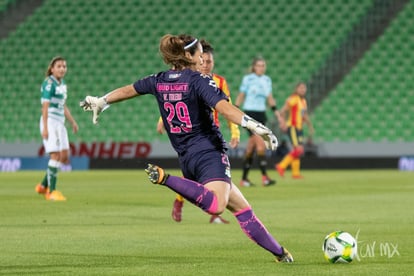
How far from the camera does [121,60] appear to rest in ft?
96.5

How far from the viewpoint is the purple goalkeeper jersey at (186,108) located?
7.58 m

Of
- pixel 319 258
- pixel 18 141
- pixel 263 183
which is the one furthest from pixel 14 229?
pixel 18 141

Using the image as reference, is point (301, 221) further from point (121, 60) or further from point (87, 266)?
point (121, 60)

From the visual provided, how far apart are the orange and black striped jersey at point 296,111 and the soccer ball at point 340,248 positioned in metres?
14.1

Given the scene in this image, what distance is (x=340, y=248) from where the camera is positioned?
308 inches

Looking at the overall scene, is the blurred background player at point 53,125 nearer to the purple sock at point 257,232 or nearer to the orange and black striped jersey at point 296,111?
the purple sock at point 257,232

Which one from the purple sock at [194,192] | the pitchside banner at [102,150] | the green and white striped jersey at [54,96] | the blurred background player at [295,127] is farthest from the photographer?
the pitchside banner at [102,150]

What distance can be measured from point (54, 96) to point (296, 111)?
8.49 metres

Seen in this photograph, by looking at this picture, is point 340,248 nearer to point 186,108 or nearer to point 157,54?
point 186,108

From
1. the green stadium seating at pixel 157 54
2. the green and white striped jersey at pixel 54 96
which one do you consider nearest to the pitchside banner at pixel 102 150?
the green stadium seating at pixel 157 54

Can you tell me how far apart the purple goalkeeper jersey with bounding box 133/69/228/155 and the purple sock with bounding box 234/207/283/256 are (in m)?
0.56

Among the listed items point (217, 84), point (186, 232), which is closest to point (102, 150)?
point (217, 84)

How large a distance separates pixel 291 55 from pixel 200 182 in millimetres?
21446

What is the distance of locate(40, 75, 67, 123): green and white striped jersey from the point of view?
48.3ft
